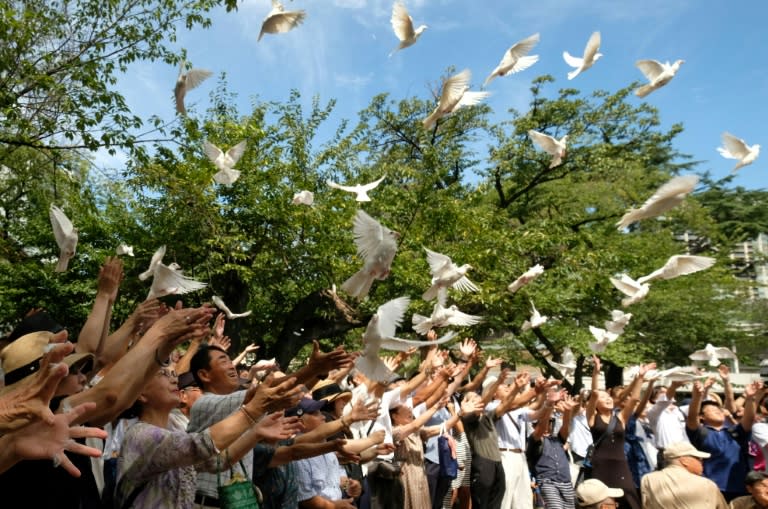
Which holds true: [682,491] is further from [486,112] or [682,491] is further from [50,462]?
[486,112]

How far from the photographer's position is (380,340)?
3.31m

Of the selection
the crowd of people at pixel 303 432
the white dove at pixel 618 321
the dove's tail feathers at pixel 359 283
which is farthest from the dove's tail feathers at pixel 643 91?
the dove's tail feathers at pixel 359 283

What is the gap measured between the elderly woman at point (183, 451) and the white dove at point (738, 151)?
4.99m

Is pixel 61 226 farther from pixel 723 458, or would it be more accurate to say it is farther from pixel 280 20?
pixel 723 458

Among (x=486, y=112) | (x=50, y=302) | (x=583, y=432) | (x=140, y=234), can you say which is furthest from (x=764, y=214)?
(x=50, y=302)

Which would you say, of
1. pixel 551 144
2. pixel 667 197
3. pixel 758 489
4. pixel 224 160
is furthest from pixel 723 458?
pixel 224 160

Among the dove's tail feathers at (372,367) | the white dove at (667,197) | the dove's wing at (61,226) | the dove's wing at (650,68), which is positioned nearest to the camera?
the dove's tail feathers at (372,367)

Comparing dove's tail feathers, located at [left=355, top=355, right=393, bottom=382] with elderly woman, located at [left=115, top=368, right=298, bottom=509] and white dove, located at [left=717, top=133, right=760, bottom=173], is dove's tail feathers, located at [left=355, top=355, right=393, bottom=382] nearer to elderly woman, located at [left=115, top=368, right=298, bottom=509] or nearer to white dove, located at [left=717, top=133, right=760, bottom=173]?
elderly woman, located at [left=115, top=368, right=298, bottom=509]

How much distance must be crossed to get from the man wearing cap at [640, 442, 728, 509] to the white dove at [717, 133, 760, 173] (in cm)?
261

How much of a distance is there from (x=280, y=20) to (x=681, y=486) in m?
4.17

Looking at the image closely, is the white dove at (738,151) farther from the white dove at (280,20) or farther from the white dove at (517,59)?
the white dove at (280,20)

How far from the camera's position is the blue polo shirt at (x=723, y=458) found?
620 cm

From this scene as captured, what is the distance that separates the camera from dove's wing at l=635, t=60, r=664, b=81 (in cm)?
546

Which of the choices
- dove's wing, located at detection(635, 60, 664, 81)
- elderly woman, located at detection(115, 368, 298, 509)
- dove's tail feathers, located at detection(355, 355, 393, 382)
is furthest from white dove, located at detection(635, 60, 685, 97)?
elderly woman, located at detection(115, 368, 298, 509)
